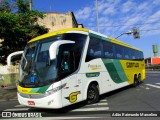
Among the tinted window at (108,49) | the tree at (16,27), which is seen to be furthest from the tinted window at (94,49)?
the tree at (16,27)

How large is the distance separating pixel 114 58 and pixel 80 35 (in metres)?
4.12

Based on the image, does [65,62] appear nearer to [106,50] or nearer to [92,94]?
[92,94]

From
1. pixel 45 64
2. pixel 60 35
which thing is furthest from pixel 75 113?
pixel 60 35

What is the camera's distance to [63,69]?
9.48 metres

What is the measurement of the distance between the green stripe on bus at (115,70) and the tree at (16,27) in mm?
8840

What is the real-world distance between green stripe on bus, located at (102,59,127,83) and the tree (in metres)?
8.84

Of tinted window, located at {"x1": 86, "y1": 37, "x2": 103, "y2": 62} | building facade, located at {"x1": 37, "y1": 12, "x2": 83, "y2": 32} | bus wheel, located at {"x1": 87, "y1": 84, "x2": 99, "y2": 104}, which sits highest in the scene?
building facade, located at {"x1": 37, "y1": 12, "x2": 83, "y2": 32}

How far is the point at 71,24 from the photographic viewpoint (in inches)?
1980

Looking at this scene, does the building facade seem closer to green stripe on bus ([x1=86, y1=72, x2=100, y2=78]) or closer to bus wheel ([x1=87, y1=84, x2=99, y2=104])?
green stripe on bus ([x1=86, y1=72, x2=100, y2=78])

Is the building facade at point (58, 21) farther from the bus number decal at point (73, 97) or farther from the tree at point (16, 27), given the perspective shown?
the bus number decal at point (73, 97)

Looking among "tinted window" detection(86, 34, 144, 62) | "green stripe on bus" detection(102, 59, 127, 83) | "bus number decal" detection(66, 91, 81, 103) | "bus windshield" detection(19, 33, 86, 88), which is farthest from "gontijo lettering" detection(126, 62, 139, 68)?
"bus number decal" detection(66, 91, 81, 103)

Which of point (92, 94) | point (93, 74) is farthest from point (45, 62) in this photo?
point (92, 94)

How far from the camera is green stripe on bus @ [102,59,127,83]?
13411mm

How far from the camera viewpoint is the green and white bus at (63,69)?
9.16 metres
